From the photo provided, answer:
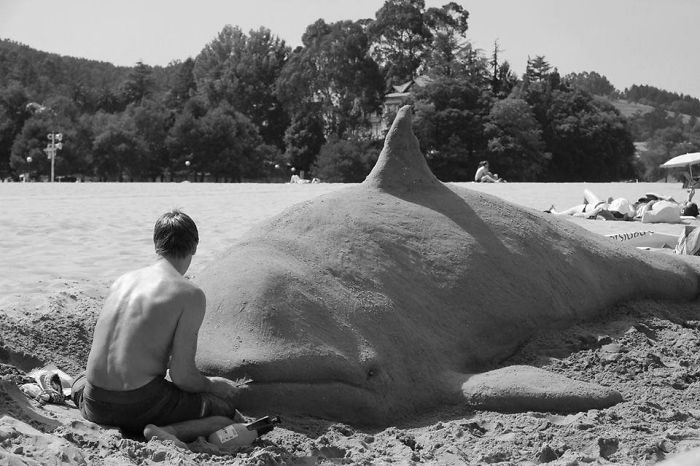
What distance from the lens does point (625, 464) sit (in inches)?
153

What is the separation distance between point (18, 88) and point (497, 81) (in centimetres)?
3944

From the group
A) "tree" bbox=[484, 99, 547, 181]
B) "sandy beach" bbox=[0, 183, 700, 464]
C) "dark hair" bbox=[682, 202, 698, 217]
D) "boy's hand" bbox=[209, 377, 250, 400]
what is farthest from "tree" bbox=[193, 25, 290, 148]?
"boy's hand" bbox=[209, 377, 250, 400]

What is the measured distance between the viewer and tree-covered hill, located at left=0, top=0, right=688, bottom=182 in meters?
57.6

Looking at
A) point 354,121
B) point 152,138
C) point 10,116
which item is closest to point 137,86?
point 10,116

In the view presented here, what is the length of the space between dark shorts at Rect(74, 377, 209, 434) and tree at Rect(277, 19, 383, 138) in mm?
64694

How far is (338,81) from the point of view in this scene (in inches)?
2771

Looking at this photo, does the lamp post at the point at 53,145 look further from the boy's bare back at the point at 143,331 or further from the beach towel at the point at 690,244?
the boy's bare back at the point at 143,331

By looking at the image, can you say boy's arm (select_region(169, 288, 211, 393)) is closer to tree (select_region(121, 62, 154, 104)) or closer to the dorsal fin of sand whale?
the dorsal fin of sand whale

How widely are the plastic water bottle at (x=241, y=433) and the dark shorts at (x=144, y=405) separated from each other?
17cm

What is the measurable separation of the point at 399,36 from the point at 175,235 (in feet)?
232

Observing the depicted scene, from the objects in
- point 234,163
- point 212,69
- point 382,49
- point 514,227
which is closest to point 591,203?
point 514,227

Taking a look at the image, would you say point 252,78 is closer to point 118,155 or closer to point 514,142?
A: point 118,155

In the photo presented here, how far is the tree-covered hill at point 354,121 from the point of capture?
57594mm

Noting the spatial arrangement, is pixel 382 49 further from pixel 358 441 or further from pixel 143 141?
pixel 358 441
